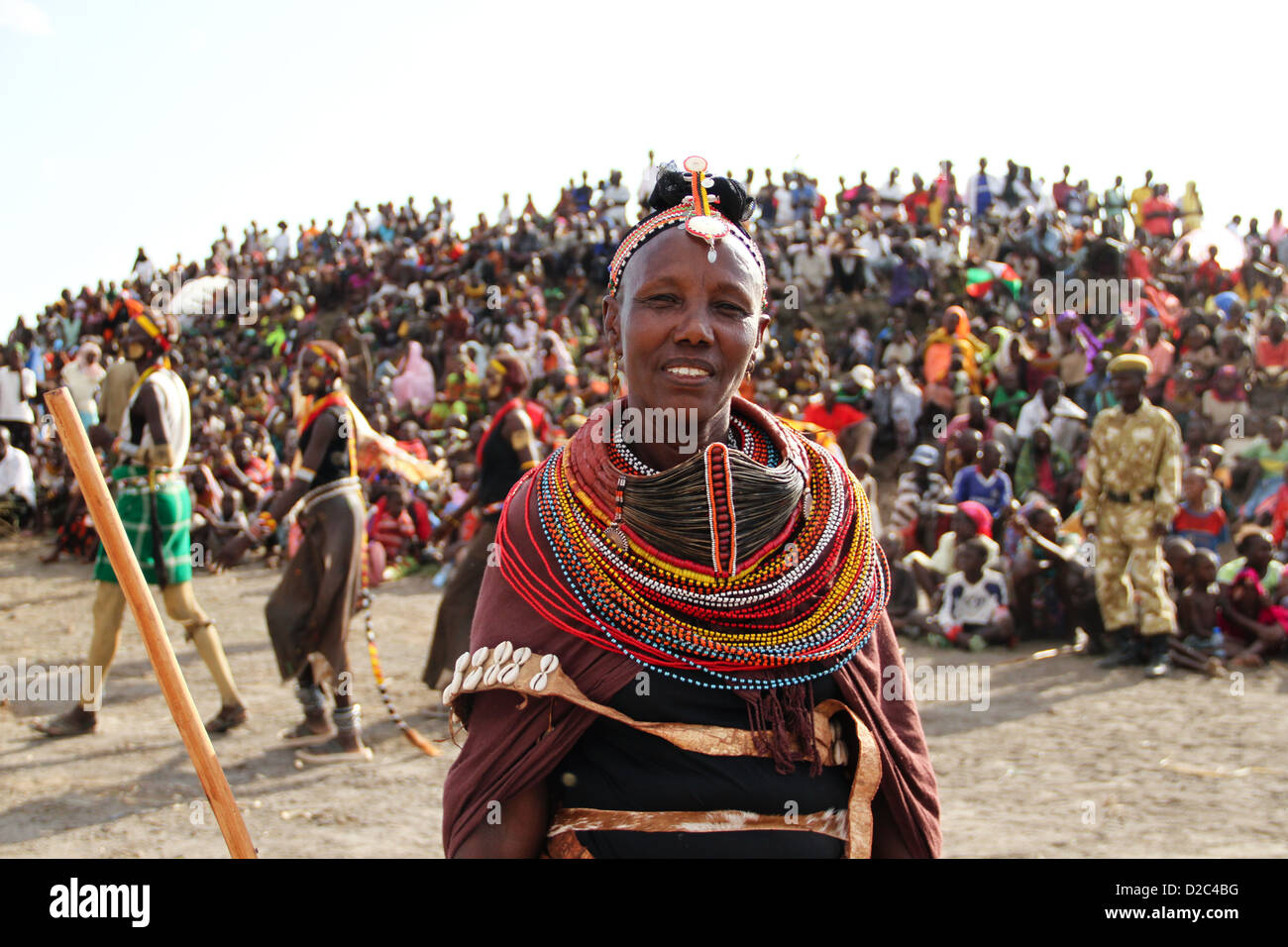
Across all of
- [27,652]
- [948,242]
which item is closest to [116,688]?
[27,652]

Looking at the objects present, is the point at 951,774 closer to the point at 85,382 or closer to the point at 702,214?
the point at 702,214

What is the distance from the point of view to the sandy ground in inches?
196

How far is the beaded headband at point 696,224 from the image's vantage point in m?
1.93

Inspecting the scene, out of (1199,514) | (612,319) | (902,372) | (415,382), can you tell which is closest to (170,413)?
(612,319)

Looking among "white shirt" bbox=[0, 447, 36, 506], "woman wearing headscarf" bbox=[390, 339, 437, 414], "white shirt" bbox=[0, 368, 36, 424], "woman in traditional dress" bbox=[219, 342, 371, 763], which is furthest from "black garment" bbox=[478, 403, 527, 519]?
"woman wearing headscarf" bbox=[390, 339, 437, 414]

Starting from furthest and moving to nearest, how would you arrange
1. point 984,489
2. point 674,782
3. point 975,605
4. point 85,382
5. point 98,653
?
1. point 85,382
2. point 984,489
3. point 975,605
4. point 98,653
5. point 674,782

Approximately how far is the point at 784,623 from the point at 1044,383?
10.1 metres

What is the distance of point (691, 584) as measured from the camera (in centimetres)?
191

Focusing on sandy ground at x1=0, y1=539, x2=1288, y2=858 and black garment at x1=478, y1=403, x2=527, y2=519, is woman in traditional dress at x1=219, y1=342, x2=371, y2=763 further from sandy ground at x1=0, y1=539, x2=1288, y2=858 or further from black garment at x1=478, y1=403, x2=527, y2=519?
black garment at x1=478, y1=403, x2=527, y2=519

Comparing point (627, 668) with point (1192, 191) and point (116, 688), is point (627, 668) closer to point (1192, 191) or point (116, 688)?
point (116, 688)

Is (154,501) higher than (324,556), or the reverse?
(154,501)

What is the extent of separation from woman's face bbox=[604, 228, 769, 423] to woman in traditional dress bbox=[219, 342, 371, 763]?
4454mm

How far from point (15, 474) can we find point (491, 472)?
10191mm

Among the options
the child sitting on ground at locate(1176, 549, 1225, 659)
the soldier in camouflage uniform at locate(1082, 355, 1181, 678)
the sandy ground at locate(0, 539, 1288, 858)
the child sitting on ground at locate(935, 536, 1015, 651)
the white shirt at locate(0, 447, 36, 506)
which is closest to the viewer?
the sandy ground at locate(0, 539, 1288, 858)
